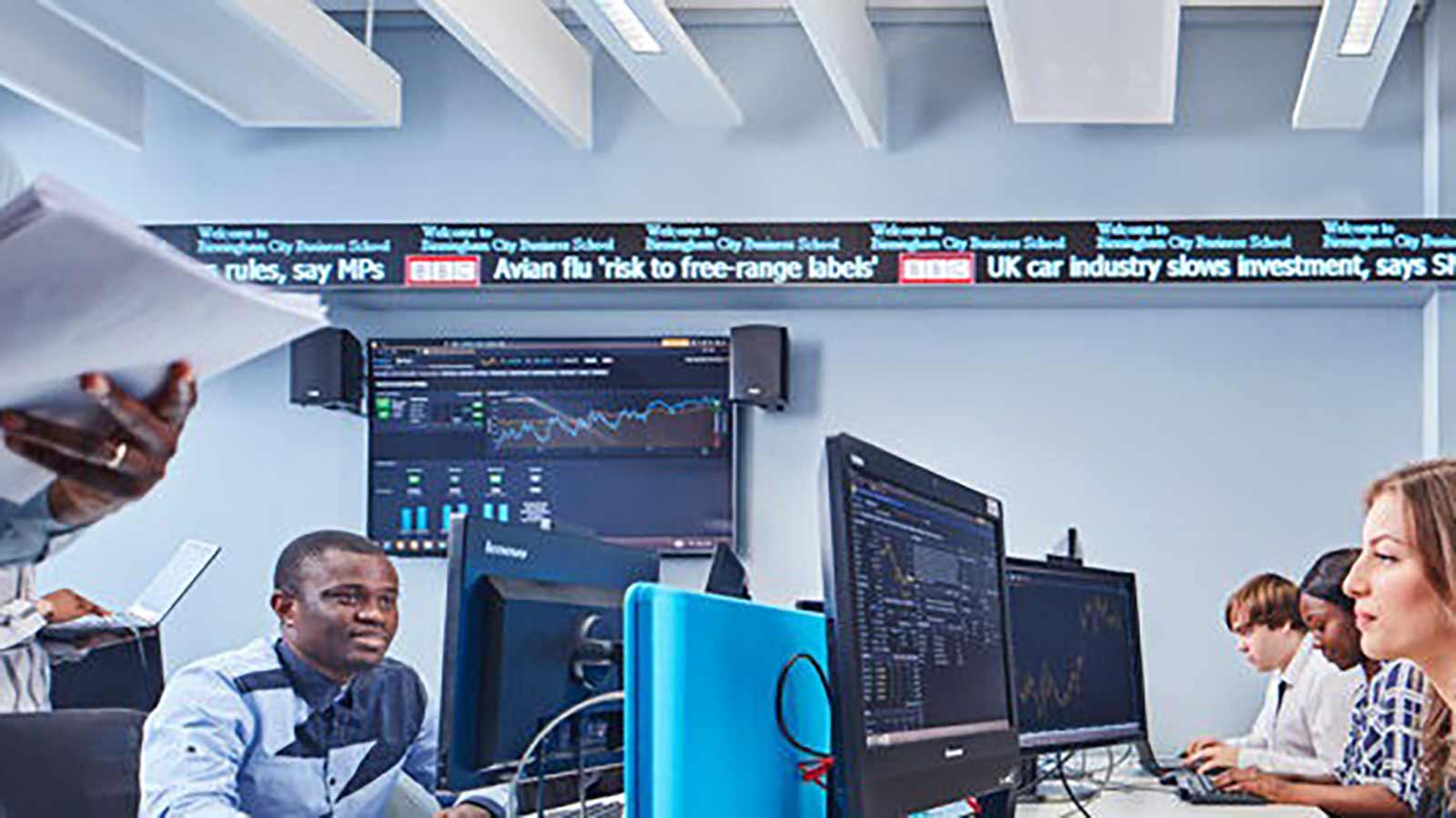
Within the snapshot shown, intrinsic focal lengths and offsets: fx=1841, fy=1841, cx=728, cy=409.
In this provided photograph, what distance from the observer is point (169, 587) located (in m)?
4.84

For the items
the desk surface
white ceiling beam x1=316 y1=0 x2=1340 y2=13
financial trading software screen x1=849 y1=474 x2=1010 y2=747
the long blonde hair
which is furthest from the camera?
white ceiling beam x1=316 y1=0 x2=1340 y2=13

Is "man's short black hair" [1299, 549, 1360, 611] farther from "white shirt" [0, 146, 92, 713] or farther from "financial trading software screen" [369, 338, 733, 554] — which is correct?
"white shirt" [0, 146, 92, 713]

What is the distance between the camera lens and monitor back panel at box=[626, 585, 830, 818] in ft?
5.64

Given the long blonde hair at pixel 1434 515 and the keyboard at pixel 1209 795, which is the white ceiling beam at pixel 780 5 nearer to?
the keyboard at pixel 1209 795

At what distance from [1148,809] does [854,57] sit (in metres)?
2.57

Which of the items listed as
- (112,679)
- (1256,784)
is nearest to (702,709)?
(1256,784)

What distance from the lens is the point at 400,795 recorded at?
321 cm

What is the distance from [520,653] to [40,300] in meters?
1.23

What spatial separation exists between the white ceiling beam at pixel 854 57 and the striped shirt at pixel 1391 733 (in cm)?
222

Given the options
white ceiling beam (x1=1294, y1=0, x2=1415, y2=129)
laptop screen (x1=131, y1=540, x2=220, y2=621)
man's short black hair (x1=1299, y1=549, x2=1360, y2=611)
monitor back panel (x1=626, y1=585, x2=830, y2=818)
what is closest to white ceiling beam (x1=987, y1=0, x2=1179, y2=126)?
white ceiling beam (x1=1294, y1=0, x2=1415, y2=129)

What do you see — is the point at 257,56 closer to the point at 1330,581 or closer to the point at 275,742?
the point at 275,742

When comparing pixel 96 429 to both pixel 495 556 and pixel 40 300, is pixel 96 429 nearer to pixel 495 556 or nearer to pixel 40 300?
pixel 40 300

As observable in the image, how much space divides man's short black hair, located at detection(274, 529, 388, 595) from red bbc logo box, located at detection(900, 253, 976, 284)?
282 cm

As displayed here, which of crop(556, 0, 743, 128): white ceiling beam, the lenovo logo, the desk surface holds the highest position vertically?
crop(556, 0, 743, 128): white ceiling beam
